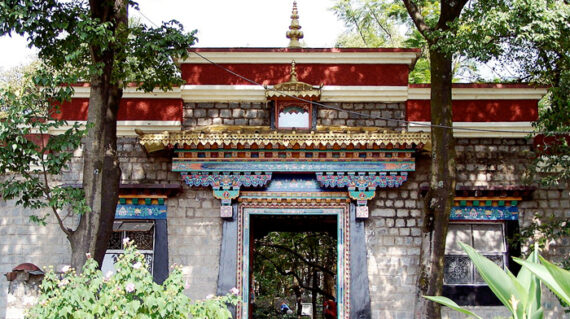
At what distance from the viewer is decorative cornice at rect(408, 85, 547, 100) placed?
11109mm

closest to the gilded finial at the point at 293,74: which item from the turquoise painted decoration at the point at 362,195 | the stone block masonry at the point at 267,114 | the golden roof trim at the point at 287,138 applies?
the stone block masonry at the point at 267,114

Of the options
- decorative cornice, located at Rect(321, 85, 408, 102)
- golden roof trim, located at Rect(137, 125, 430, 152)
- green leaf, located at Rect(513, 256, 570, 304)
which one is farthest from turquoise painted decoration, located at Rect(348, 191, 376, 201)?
green leaf, located at Rect(513, 256, 570, 304)

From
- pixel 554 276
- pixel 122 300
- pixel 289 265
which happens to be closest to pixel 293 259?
pixel 289 265

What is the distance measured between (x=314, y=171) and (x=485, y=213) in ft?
10.1

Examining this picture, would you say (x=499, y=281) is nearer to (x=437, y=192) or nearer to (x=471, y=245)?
(x=437, y=192)

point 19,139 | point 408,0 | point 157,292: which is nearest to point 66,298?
point 157,292

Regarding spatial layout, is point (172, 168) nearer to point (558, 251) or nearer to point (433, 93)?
point (433, 93)

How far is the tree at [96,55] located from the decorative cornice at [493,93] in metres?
4.71

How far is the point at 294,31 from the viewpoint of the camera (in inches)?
478

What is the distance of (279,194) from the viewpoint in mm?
10680

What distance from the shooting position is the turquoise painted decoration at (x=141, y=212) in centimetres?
1068

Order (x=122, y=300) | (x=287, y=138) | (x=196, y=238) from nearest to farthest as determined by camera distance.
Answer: (x=122, y=300), (x=287, y=138), (x=196, y=238)

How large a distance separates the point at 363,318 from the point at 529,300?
728 cm

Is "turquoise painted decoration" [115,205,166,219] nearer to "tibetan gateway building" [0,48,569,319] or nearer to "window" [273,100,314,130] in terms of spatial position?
"tibetan gateway building" [0,48,569,319]
